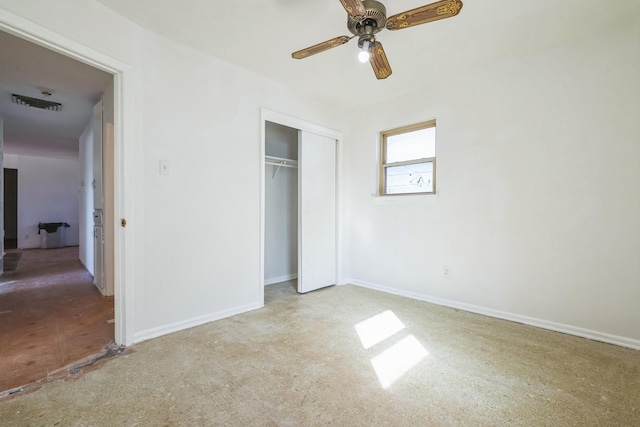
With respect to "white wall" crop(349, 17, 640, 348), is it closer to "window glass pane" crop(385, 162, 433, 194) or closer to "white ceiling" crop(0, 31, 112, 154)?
"window glass pane" crop(385, 162, 433, 194)

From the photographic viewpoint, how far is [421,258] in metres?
3.38

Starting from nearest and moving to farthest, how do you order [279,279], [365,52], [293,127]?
[365,52] < [293,127] < [279,279]

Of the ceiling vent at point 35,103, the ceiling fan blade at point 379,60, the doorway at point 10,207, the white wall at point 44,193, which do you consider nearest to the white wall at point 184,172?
the ceiling fan blade at point 379,60

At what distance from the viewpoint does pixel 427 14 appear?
1650mm

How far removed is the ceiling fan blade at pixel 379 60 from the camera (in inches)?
78.8

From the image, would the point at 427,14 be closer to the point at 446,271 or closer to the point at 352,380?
the point at 352,380

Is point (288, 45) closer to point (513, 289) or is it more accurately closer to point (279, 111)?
point (279, 111)

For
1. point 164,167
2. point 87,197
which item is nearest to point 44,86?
point 87,197

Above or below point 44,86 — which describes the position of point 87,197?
below

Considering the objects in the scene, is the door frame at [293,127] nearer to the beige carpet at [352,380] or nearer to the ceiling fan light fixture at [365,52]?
the beige carpet at [352,380]

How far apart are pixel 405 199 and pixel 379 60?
1.80 m

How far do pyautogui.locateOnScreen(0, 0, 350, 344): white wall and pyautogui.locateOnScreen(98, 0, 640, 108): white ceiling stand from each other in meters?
0.19

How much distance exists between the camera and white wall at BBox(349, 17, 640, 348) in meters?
2.27

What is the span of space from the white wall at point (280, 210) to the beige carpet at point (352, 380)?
1.62 m
